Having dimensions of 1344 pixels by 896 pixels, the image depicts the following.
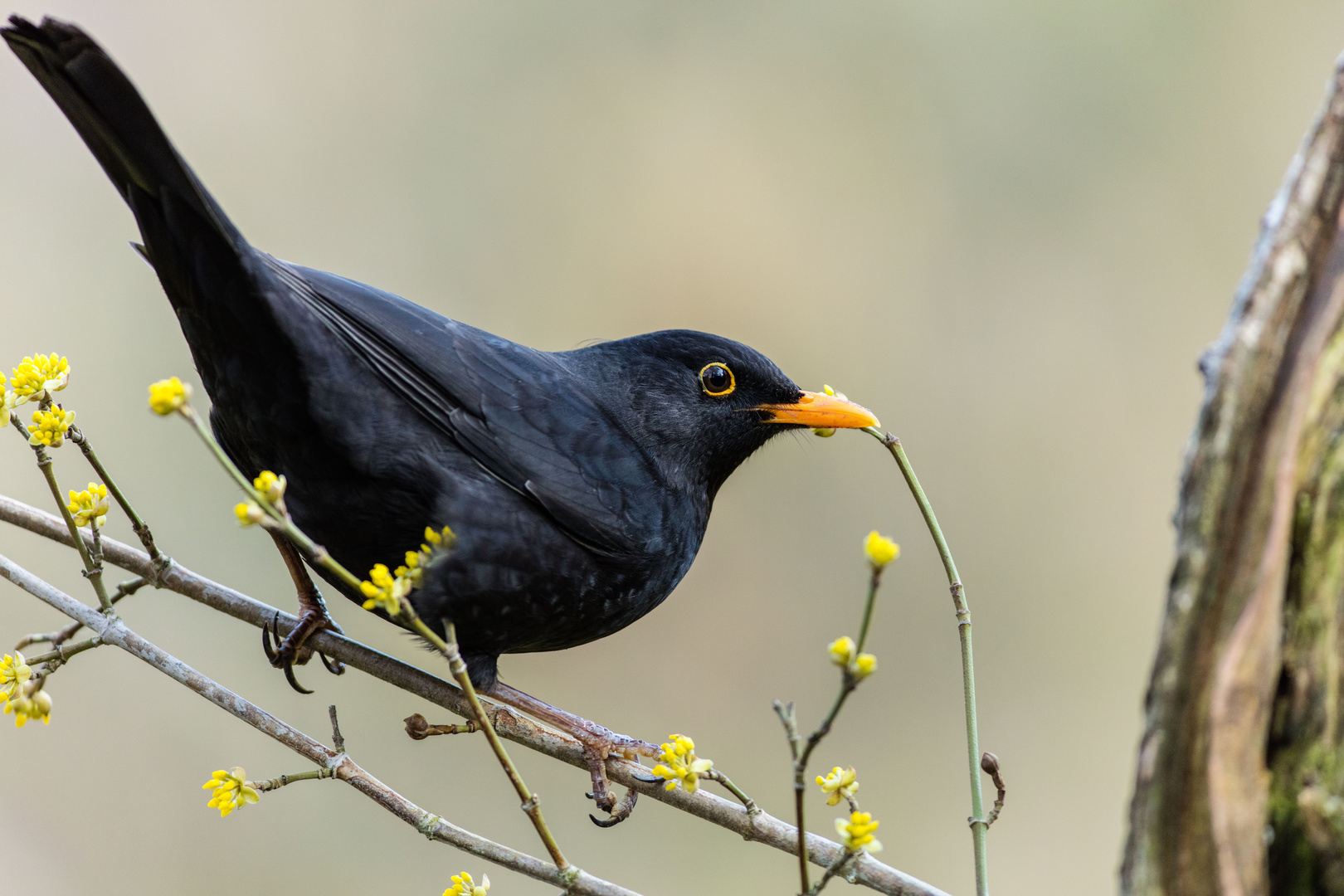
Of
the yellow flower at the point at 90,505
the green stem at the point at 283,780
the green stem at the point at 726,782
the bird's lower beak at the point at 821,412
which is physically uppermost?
→ the bird's lower beak at the point at 821,412

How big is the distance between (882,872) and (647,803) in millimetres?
3206

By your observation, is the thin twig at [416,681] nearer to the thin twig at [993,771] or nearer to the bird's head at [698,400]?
the thin twig at [993,771]

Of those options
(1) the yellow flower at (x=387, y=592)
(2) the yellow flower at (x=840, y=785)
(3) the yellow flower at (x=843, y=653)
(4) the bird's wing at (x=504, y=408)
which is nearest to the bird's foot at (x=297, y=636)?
(4) the bird's wing at (x=504, y=408)

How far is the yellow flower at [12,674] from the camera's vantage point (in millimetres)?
1995

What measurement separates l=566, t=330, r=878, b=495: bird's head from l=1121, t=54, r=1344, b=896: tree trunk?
1.95 meters

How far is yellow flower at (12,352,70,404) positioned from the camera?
217cm

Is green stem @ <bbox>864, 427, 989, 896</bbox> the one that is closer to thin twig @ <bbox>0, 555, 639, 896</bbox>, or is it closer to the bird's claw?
thin twig @ <bbox>0, 555, 639, 896</bbox>

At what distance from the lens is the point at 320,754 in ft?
7.18

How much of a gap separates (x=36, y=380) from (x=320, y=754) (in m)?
1.02

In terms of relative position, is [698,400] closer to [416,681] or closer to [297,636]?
[416,681]

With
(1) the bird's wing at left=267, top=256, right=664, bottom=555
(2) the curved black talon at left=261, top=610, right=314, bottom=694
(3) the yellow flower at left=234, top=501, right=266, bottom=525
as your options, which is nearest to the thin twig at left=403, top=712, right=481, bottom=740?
(2) the curved black talon at left=261, top=610, right=314, bottom=694

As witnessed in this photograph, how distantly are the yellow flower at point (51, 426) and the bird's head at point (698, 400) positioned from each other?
156 cm


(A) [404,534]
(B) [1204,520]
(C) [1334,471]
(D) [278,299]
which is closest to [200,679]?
(A) [404,534]

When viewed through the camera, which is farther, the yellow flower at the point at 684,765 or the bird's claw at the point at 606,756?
the bird's claw at the point at 606,756
